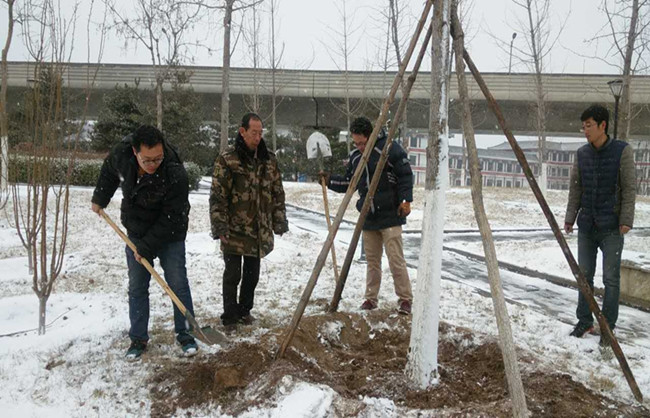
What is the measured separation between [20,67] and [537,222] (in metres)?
29.2

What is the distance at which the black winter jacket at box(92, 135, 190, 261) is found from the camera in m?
3.61

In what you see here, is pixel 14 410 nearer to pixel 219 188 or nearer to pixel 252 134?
pixel 219 188

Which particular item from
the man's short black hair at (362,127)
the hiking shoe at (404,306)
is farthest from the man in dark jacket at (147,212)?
the hiking shoe at (404,306)

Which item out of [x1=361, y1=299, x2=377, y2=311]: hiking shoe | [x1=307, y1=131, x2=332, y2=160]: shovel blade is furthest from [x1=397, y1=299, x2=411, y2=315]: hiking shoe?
[x1=307, y1=131, x2=332, y2=160]: shovel blade

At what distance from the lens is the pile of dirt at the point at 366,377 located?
2.86 metres

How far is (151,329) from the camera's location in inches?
167

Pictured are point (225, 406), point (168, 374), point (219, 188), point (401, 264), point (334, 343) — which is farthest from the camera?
point (401, 264)

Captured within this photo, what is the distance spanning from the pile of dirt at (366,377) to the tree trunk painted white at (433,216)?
209 millimetres

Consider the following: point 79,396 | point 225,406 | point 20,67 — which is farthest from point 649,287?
point 20,67

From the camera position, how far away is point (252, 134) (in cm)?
412

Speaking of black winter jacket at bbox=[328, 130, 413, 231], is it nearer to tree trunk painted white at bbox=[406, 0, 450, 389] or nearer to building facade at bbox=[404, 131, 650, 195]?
tree trunk painted white at bbox=[406, 0, 450, 389]

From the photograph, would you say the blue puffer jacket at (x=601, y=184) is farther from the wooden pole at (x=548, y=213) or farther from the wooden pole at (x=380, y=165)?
the wooden pole at (x=380, y=165)

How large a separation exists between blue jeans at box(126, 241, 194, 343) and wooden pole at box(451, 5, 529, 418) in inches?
Answer: 93.1

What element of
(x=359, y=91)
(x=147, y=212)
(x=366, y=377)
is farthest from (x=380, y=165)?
(x=359, y=91)
